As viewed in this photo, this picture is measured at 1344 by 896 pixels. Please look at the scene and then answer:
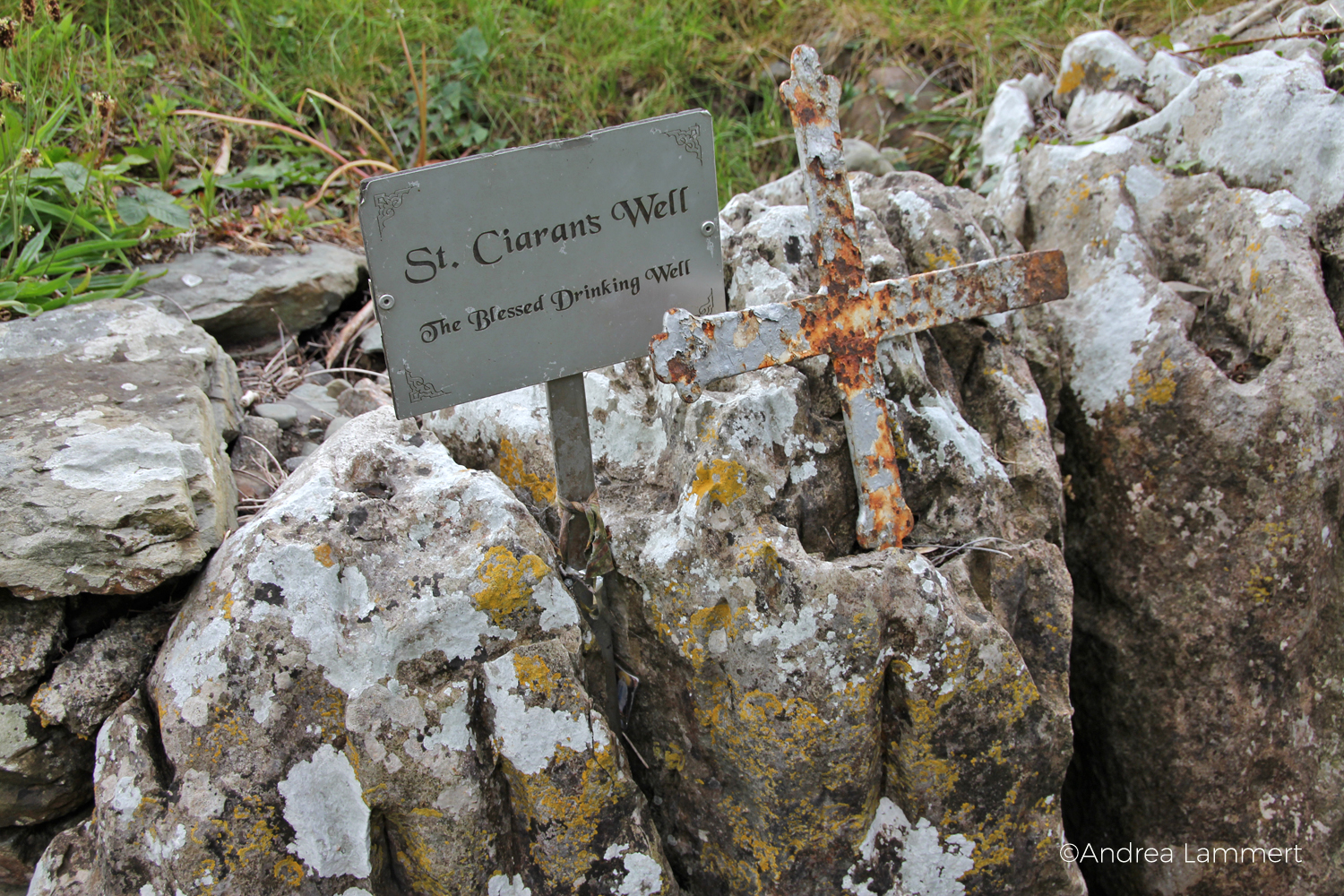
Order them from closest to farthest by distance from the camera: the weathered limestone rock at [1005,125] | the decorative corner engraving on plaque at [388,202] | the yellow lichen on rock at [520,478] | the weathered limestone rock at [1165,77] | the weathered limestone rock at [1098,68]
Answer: the decorative corner engraving on plaque at [388,202] < the yellow lichen on rock at [520,478] < the weathered limestone rock at [1165,77] < the weathered limestone rock at [1098,68] < the weathered limestone rock at [1005,125]

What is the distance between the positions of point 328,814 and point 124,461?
2.96 feet

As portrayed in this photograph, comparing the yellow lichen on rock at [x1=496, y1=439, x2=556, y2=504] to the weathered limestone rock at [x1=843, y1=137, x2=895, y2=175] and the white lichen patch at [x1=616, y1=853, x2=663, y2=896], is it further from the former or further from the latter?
the weathered limestone rock at [x1=843, y1=137, x2=895, y2=175]

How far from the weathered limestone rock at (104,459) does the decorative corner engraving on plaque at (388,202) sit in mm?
812

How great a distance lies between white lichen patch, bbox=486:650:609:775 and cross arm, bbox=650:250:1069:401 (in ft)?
2.29

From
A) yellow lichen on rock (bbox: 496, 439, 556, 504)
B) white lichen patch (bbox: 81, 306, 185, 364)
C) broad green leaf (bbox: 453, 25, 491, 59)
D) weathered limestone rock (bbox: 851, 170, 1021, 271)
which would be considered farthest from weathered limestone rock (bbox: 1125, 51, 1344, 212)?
white lichen patch (bbox: 81, 306, 185, 364)

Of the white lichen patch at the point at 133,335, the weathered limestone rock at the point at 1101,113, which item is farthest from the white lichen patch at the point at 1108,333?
the white lichen patch at the point at 133,335

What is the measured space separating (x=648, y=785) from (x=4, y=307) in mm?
2236

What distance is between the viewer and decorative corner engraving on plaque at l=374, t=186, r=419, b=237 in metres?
1.60

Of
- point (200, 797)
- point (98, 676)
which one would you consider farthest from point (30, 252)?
point (200, 797)

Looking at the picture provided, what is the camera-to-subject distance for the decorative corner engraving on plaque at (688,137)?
1808mm

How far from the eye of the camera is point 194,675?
174 centimetres

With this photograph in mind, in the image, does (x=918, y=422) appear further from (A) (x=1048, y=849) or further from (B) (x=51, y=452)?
(B) (x=51, y=452)

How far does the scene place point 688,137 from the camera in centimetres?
182

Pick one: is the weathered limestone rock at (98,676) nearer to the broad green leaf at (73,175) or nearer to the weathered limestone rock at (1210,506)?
the broad green leaf at (73,175)
